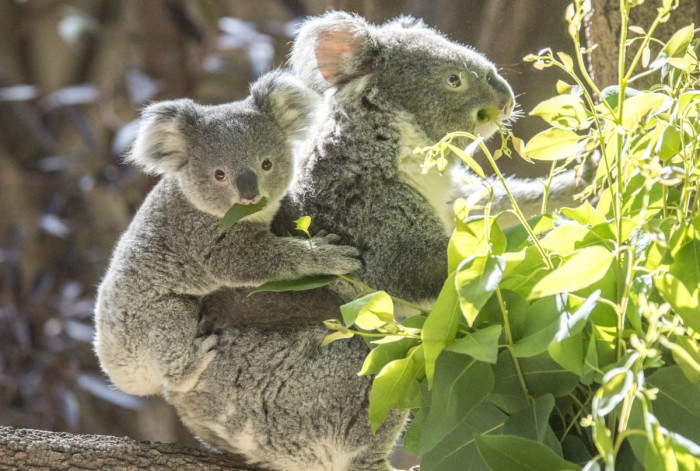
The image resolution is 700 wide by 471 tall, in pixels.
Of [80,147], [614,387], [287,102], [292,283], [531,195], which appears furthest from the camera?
[80,147]

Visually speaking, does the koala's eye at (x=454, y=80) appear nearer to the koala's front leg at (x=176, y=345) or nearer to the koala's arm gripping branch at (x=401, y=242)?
the koala's arm gripping branch at (x=401, y=242)

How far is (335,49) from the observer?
241 centimetres

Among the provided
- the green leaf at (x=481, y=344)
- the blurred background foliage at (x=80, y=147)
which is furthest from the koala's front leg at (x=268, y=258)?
the blurred background foliage at (x=80, y=147)

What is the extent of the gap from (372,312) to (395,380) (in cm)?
15

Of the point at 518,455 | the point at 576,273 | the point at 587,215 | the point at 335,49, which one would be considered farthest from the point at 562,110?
the point at 335,49

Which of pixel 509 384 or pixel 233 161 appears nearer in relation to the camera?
pixel 509 384

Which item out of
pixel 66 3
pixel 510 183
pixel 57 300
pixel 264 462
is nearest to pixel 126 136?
pixel 57 300

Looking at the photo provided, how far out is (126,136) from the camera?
4828 millimetres

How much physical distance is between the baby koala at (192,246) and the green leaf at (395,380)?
638 millimetres

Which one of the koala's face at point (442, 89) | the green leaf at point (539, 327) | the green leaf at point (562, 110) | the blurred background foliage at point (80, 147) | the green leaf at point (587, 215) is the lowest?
the blurred background foliage at point (80, 147)

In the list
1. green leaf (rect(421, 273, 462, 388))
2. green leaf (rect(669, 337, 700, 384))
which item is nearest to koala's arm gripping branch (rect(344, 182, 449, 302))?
green leaf (rect(421, 273, 462, 388))

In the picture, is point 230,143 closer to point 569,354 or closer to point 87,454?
point 87,454

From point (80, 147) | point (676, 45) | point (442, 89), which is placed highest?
point (676, 45)

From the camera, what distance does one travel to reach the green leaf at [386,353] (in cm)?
155
